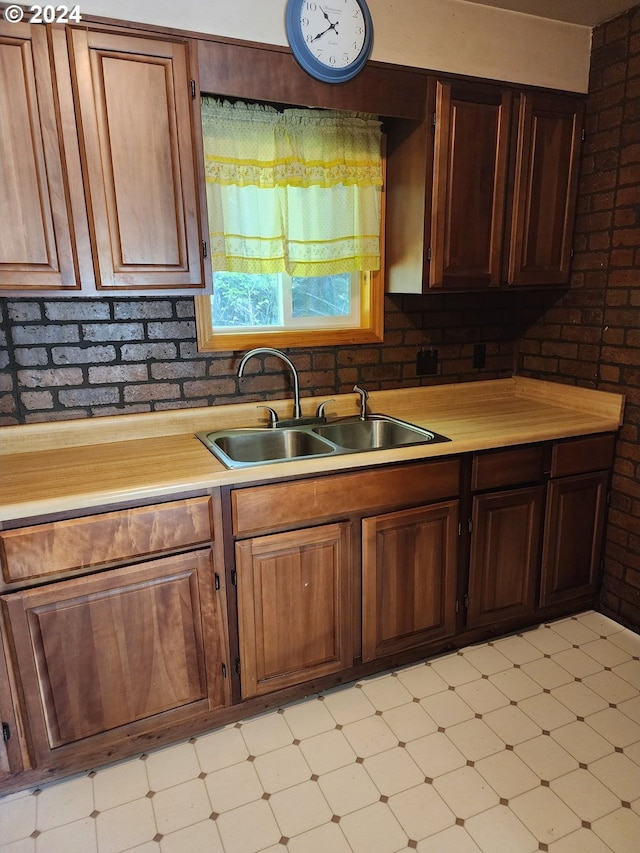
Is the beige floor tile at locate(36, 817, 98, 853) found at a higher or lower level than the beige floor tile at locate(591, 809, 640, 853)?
higher

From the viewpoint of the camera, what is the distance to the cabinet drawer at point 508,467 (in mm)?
2090

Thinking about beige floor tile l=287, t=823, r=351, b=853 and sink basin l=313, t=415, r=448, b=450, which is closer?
beige floor tile l=287, t=823, r=351, b=853

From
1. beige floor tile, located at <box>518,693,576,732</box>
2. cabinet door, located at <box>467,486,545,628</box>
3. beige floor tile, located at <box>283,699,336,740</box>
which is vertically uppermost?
cabinet door, located at <box>467,486,545,628</box>

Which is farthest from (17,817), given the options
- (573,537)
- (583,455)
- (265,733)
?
(583,455)

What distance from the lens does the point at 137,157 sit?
168 cm

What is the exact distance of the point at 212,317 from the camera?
2.22 meters

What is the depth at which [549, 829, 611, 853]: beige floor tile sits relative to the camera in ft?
4.83

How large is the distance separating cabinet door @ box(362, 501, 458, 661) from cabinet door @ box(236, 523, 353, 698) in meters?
0.09

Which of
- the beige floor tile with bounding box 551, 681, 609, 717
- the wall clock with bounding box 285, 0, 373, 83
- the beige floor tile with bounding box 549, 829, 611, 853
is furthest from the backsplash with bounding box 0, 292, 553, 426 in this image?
the beige floor tile with bounding box 549, 829, 611, 853

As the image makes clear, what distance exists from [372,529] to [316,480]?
11.6 inches

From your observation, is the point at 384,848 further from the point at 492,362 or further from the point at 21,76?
the point at 21,76

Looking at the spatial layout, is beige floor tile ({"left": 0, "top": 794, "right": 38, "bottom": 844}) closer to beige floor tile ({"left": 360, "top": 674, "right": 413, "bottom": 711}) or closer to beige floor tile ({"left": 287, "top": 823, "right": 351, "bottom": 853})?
beige floor tile ({"left": 287, "top": 823, "right": 351, "bottom": 853})

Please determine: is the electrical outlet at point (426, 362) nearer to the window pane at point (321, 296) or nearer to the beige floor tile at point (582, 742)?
the window pane at point (321, 296)

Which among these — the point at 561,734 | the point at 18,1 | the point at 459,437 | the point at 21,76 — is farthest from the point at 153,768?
the point at 18,1
